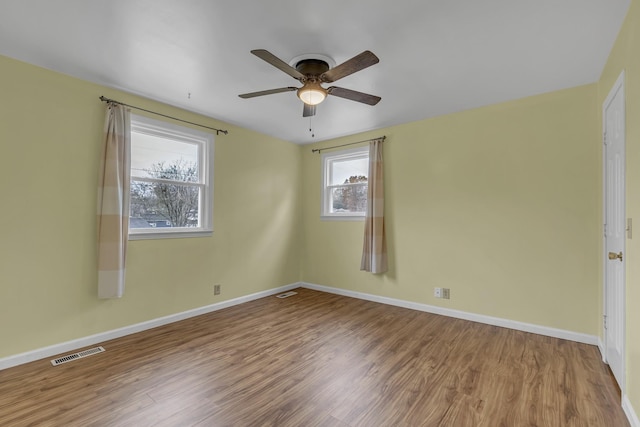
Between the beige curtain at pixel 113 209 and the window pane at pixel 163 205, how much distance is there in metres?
0.28

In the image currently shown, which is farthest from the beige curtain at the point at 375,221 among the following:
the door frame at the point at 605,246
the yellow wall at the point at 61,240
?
the door frame at the point at 605,246

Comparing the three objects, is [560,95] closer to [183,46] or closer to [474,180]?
[474,180]

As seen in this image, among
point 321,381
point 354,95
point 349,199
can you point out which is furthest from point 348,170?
point 321,381

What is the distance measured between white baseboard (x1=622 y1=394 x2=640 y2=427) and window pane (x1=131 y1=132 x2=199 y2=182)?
4300 mm

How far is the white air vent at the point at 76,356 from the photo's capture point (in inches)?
98.2

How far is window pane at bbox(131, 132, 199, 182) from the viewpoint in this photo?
128 inches

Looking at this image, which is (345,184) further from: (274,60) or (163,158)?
(274,60)

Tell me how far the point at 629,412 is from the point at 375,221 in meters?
2.81

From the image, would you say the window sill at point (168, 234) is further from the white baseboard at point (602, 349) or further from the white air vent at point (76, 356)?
the white baseboard at point (602, 349)

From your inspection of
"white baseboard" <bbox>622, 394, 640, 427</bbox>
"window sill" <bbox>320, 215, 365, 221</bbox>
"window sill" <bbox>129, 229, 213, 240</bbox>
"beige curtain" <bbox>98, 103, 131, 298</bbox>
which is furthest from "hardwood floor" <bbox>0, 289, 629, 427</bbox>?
"window sill" <bbox>320, 215, 365, 221</bbox>

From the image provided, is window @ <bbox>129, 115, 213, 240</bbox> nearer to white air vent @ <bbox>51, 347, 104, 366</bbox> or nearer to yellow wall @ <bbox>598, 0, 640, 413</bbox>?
white air vent @ <bbox>51, 347, 104, 366</bbox>

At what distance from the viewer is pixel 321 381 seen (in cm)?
222

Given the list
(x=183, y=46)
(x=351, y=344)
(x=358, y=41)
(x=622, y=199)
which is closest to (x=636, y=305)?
(x=622, y=199)

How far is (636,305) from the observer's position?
1713 mm
